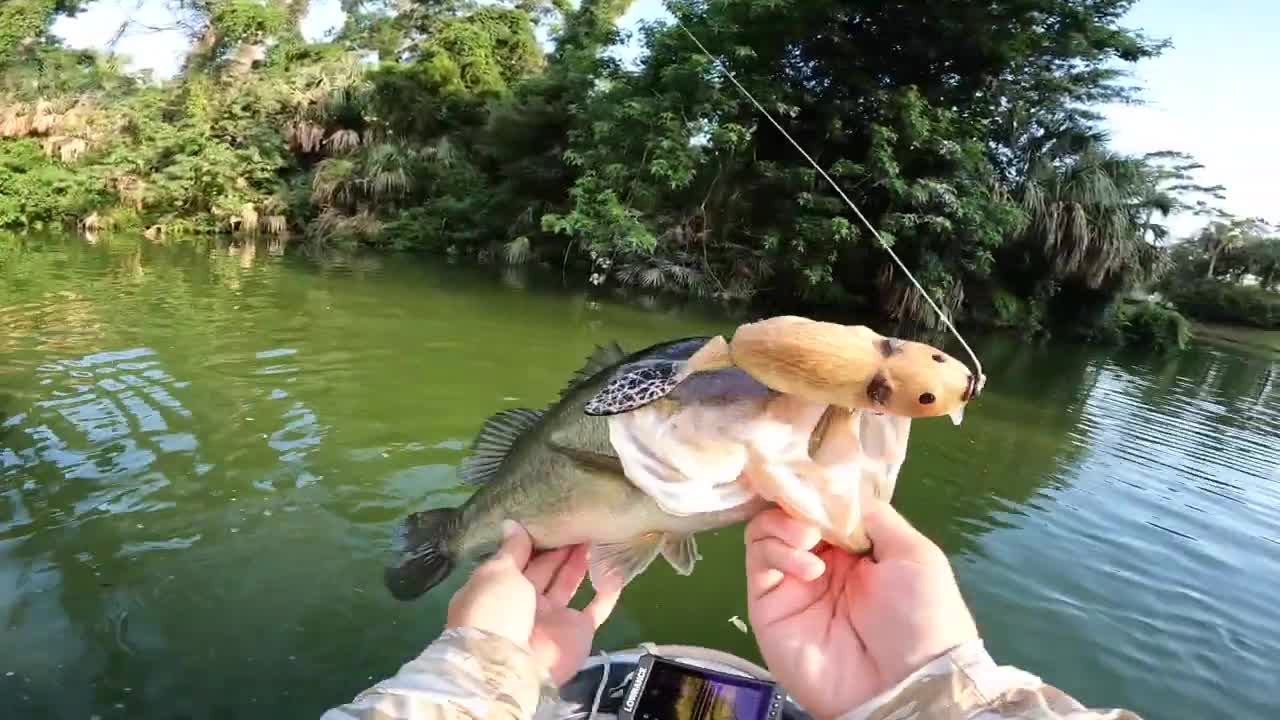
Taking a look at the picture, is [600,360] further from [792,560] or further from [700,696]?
[700,696]

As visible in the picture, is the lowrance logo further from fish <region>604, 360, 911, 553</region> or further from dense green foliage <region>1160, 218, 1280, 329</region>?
dense green foliage <region>1160, 218, 1280, 329</region>

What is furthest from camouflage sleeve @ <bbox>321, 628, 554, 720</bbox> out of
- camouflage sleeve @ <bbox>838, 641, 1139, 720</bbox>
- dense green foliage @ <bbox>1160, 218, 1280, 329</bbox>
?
dense green foliage @ <bbox>1160, 218, 1280, 329</bbox>

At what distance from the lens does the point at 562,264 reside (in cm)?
2436

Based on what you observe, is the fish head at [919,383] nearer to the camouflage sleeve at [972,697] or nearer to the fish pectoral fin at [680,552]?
the camouflage sleeve at [972,697]

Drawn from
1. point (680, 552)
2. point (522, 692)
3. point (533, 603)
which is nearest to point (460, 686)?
point (522, 692)

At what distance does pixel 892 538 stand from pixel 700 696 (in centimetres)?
128

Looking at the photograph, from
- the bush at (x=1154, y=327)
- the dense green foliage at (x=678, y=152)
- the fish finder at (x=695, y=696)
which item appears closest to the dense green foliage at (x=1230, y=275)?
the bush at (x=1154, y=327)

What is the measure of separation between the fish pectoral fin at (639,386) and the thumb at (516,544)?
58 centimetres

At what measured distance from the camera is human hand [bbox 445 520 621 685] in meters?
1.88

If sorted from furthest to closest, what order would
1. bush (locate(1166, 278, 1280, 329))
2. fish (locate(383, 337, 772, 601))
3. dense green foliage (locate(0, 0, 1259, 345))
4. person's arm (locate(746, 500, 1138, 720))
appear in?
bush (locate(1166, 278, 1280, 329)), dense green foliage (locate(0, 0, 1259, 345)), fish (locate(383, 337, 772, 601)), person's arm (locate(746, 500, 1138, 720))

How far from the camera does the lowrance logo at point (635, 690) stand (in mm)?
2771

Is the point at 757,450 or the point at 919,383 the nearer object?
the point at 919,383

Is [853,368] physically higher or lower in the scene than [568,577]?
higher

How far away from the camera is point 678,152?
60.4ft
